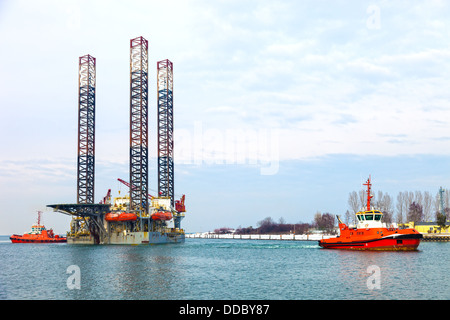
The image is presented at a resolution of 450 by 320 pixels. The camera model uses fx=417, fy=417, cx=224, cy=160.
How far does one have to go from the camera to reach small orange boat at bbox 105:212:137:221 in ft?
288

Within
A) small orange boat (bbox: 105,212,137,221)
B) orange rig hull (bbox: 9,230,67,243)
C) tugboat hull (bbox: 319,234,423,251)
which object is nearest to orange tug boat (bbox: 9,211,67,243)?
orange rig hull (bbox: 9,230,67,243)

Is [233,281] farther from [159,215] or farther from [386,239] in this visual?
[159,215]

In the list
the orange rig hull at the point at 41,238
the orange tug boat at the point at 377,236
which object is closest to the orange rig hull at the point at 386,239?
the orange tug boat at the point at 377,236

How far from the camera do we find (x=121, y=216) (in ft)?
290

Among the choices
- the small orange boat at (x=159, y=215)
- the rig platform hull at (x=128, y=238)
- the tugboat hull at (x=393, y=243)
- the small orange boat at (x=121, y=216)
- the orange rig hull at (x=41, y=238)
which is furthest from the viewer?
the orange rig hull at (x=41, y=238)

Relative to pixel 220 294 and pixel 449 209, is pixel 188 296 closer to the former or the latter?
pixel 220 294

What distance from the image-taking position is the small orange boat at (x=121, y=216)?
87.9m

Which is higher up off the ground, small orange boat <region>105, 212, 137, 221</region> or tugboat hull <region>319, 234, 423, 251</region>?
small orange boat <region>105, 212, 137, 221</region>

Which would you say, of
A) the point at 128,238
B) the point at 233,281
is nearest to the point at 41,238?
the point at 128,238

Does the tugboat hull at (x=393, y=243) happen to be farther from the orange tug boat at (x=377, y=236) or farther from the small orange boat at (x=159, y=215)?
the small orange boat at (x=159, y=215)

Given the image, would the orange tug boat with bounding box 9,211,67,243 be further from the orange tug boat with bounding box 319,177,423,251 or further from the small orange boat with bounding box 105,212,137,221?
the orange tug boat with bounding box 319,177,423,251
